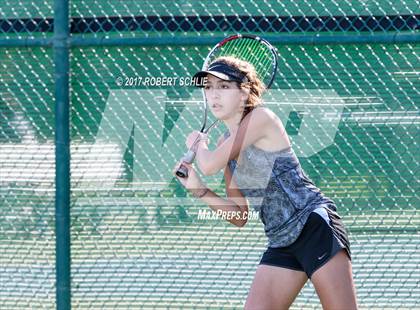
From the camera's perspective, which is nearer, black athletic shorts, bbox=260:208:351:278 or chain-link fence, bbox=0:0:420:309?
black athletic shorts, bbox=260:208:351:278

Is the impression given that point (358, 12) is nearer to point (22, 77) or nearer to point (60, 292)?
point (22, 77)

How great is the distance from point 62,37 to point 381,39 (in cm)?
155

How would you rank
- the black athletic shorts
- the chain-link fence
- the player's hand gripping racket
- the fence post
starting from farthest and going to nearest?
the chain-link fence, the fence post, the player's hand gripping racket, the black athletic shorts

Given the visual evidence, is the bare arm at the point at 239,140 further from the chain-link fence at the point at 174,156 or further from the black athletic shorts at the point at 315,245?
the chain-link fence at the point at 174,156

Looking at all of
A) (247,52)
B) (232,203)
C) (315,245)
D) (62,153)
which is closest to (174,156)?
(62,153)

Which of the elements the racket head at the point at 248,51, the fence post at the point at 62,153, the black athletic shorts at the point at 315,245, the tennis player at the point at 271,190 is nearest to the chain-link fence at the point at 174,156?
the fence post at the point at 62,153

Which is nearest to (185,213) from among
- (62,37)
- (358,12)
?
(62,37)

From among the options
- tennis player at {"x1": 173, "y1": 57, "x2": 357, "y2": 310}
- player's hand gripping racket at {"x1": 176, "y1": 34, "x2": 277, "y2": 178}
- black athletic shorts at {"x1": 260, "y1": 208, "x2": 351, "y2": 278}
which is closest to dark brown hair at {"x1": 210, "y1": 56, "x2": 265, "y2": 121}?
tennis player at {"x1": 173, "y1": 57, "x2": 357, "y2": 310}

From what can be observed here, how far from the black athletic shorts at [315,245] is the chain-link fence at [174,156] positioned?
3.27 feet

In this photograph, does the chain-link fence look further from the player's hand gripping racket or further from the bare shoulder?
the bare shoulder

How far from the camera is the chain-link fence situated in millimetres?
4285

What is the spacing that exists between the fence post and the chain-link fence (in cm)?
19

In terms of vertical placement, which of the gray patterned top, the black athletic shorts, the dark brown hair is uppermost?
the dark brown hair

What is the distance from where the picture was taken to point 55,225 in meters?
4.00
